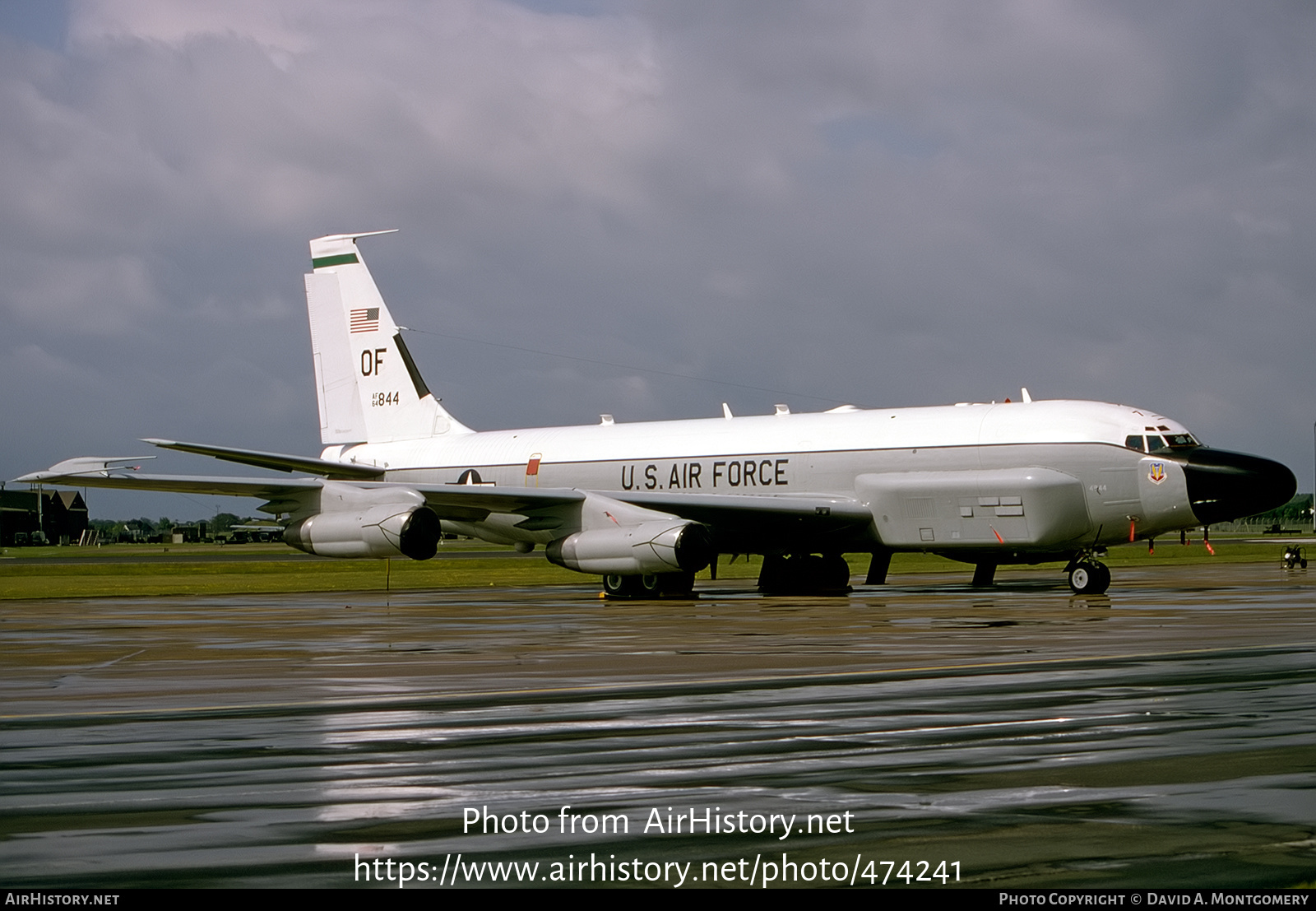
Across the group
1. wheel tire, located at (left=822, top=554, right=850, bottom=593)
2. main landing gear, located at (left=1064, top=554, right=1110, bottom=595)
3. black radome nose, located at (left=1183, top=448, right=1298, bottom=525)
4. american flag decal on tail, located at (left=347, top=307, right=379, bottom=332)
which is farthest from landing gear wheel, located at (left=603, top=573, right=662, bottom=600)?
american flag decal on tail, located at (left=347, top=307, right=379, bottom=332)

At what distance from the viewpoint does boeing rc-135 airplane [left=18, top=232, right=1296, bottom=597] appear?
31375mm

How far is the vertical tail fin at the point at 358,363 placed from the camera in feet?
144

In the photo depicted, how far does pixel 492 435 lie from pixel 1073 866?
118ft

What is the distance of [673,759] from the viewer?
32.4 feet

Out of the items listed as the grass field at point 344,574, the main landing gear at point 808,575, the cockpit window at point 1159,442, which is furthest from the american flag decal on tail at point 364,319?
the cockpit window at point 1159,442

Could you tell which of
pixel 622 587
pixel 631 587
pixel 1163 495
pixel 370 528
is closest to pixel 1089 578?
pixel 1163 495

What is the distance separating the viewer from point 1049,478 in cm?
3139

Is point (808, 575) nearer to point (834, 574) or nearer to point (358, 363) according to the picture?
point (834, 574)

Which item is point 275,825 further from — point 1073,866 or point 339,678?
point 339,678

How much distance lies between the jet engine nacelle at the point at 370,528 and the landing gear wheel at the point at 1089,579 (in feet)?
42.3

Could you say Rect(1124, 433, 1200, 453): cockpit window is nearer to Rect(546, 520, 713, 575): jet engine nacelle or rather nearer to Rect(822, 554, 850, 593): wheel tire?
Rect(822, 554, 850, 593): wheel tire

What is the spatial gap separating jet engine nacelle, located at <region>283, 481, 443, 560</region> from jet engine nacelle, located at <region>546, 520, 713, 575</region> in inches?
123

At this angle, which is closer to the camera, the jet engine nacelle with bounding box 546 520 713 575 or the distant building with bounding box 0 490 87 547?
the jet engine nacelle with bounding box 546 520 713 575

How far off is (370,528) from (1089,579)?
1470 centimetres
